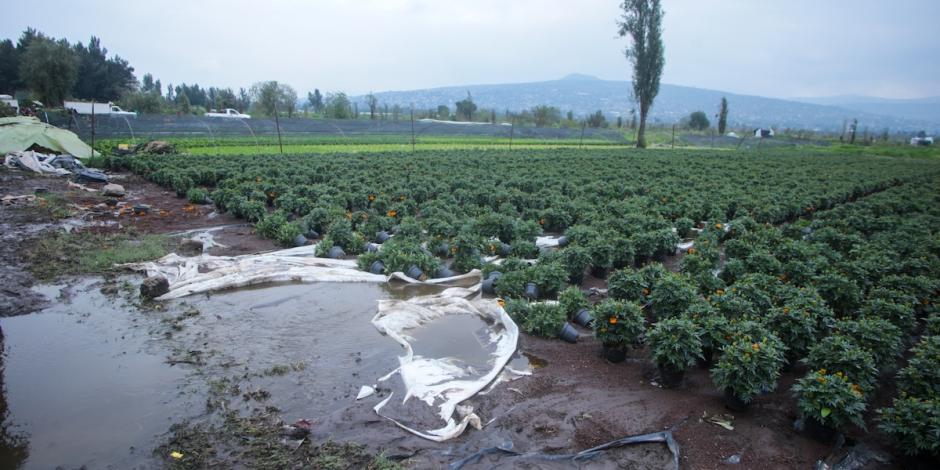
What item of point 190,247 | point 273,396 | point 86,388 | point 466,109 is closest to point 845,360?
point 273,396

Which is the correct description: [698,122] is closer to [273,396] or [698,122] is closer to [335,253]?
[335,253]

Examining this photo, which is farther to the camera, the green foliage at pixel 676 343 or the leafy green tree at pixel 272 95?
the leafy green tree at pixel 272 95

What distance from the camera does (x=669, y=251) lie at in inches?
440

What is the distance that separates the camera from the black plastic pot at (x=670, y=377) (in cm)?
584

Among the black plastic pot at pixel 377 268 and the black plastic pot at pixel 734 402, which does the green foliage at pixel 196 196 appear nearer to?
the black plastic pot at pixel 377 268

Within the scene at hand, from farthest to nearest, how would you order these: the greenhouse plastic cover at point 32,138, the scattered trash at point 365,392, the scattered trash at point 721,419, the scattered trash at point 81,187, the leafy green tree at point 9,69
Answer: the leafy green tree at point 9,69, the greenhouse plastic cover at point 32,138, the scattered trash at point 81,187, the scattered trash at point 365,392, the scattered trash at point 721,419

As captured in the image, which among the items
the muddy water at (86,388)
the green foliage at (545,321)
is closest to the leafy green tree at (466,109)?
the green foliage at (545,321)

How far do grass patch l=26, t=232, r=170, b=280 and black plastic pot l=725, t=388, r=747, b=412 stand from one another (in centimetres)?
1008

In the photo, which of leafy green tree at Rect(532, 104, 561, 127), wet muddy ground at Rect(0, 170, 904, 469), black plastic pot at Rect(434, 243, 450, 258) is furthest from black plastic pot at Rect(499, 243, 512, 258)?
leafy green tree at Rect(532, 104, 561, 127)

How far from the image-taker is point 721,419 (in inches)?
207

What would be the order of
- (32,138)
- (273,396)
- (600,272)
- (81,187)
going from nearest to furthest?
(273,396)
(600,272)
(81,187)
(32,138)

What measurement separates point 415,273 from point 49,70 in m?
56.7

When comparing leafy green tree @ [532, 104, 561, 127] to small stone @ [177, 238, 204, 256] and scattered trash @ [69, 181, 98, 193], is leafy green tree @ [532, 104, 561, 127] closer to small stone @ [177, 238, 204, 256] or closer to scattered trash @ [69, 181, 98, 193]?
scattered trash @ [69, 181, 98, 193]

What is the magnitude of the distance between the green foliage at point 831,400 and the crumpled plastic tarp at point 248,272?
5.61m
